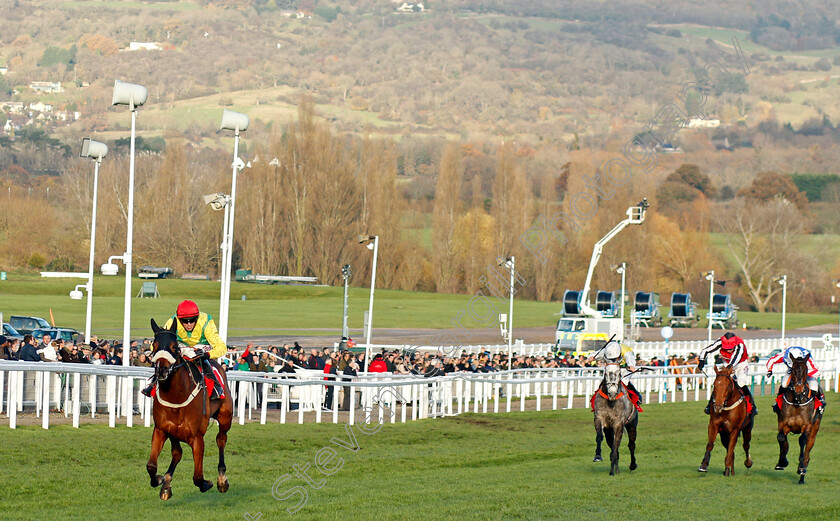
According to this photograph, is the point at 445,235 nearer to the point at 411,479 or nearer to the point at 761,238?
the point at 761,238

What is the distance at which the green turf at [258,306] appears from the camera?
161 ft

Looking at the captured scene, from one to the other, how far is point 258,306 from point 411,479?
50.4 m

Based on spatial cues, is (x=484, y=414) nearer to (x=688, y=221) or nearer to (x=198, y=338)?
(x=198, y=338)

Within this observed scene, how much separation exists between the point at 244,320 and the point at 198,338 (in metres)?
44.1

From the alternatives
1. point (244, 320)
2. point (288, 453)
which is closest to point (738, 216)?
point (244, 320)

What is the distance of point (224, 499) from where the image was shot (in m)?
9.46

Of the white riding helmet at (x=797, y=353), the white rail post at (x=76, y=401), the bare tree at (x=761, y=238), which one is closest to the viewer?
the white riding helmet at (x=797, y=353)

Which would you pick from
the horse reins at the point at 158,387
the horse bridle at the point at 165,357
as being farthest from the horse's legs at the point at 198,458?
the horse bridle at the point at 165,357

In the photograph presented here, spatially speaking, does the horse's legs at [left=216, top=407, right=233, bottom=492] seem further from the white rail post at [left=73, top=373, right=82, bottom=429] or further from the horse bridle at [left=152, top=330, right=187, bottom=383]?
the white rail post at [left=73, top=373, right=82, bottom=429]

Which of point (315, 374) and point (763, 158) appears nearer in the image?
point (315, 374)

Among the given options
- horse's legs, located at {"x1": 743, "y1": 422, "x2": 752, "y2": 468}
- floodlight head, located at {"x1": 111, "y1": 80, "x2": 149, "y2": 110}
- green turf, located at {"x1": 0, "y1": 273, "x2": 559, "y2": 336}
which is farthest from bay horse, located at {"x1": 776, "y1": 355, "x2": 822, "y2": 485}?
green turf, located at {"x1": 0, "y1": 273, "x2": 559, "y2": 336}

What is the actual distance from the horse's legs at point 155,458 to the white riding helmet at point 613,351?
19.3 feet

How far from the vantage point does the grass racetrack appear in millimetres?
9242

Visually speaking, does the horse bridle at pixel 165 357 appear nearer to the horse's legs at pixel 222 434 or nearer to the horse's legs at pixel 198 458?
the horse's legs at pixel 198 458
